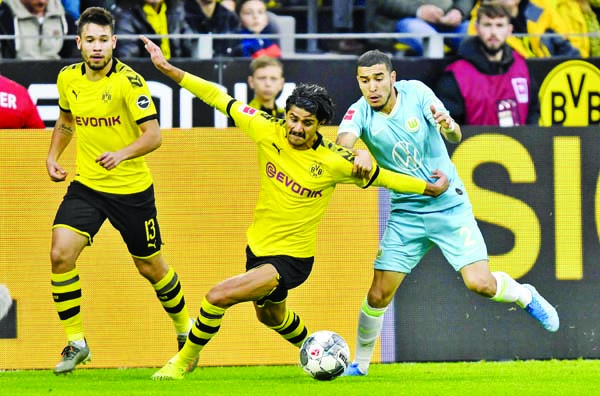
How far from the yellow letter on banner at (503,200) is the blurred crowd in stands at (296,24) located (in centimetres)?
146

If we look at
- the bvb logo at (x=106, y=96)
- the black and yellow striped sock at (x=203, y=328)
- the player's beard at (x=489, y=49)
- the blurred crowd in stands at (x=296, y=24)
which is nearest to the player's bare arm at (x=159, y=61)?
the bvb logo at (x=106, y=96)

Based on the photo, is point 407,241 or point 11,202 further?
point 11,202

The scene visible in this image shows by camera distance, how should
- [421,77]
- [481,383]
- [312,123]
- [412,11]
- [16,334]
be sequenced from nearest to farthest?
[312,123], [481,383], [16,334], [421,77], [412,11]

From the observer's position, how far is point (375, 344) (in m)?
9.84

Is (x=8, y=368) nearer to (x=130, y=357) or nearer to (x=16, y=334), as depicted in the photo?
(x=16, y=334)

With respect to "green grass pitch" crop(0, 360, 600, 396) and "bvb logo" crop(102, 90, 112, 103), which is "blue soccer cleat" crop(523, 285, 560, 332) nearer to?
"green grass pitch" crop(0, 360, 600, 396)

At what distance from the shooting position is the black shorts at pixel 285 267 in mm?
8156

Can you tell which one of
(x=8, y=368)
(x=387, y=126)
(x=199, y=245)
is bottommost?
(x=8, y=368)

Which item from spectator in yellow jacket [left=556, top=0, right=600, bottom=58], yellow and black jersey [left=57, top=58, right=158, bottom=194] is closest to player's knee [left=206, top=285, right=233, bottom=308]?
yellow and black jersey [left=57, top=58, right=158, bottom=194]

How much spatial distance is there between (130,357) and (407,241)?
2.50 meters

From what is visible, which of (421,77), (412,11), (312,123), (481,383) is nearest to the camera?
(312,123)

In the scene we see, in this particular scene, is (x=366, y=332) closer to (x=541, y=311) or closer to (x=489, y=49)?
(x=541, y=311)

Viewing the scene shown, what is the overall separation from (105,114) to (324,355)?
221cm

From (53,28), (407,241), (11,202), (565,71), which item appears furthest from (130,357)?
(565,71)
